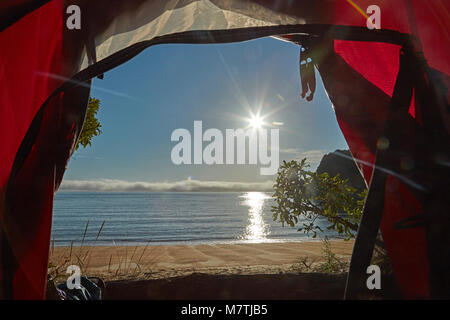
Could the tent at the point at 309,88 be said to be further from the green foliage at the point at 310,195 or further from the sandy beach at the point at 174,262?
the green foliage at the point at 310,195

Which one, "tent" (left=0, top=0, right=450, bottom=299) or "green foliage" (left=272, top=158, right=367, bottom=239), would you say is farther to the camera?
"green foliage" (left=272, top=158, right=367, bottom=239)

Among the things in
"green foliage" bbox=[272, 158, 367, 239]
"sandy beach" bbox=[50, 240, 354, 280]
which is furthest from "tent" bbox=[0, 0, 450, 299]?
"green foliage" bbox=[272, 158, 367, 239]

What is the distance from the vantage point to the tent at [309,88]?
167 cm

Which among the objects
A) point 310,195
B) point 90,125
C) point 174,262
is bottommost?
point 174,262

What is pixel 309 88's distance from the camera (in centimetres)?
241

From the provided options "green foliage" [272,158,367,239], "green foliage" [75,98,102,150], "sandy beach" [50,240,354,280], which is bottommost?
"sandy beach" [50,240,354,280]

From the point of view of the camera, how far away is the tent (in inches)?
65.6

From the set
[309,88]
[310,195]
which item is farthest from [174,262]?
[309,88]

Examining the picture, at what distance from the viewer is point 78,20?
6.80ft

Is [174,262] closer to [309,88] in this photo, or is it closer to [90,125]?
[90,125]

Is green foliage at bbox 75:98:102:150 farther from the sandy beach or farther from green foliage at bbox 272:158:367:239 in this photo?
green foliage at bbox 272:158:367:239
